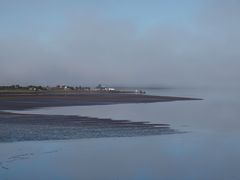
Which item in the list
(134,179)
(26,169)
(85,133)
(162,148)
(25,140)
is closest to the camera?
(134,179)

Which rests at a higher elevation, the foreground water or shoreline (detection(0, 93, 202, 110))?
shoreline (detection(0, 93, 202, 110))

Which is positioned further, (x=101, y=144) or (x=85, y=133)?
(x=85, y=133)

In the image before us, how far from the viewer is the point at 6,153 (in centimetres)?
1870

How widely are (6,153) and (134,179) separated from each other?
280 inches

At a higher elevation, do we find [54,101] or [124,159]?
[54,101]

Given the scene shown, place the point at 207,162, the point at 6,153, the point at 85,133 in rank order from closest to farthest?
the point at 207,162
the point at 6,153
the point at 85,133

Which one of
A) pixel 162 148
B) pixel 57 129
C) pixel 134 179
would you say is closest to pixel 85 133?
pixel 57 129

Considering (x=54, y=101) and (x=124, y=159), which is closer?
(x=124, y=159)

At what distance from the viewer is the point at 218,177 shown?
14320mm

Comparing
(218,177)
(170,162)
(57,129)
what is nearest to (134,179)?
(218,177)

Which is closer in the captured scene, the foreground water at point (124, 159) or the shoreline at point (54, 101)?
the foreground water at point (124, 159)

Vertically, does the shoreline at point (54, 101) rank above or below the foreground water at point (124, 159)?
above

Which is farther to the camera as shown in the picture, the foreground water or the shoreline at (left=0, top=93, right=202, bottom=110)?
the shoreline at (left=0, top=93, right=202, bottom=110)

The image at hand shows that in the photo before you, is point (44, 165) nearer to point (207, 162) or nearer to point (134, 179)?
point (134, 179)
